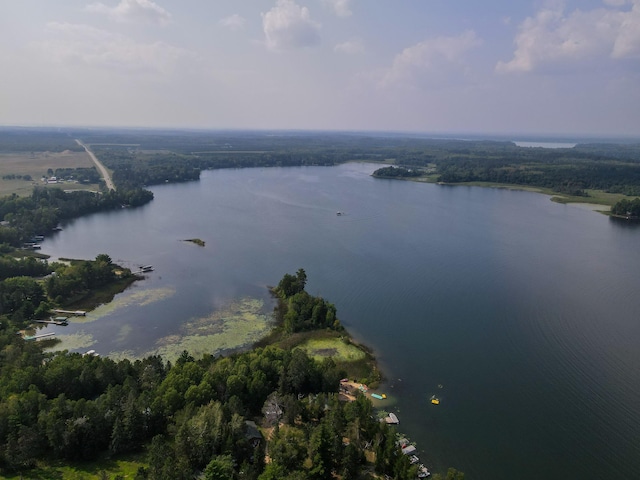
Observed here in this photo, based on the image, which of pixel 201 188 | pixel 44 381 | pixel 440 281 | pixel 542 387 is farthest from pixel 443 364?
pixel 201 188

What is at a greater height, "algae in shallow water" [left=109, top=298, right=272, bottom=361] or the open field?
the open field

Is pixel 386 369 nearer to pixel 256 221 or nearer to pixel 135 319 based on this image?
pixel 135 319

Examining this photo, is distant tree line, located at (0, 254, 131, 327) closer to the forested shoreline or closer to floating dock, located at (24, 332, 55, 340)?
the forested shoreline

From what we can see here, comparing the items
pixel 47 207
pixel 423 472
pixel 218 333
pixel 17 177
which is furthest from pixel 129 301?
pixel 17 177

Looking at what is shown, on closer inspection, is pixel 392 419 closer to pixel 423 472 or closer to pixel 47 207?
pixel 423 472

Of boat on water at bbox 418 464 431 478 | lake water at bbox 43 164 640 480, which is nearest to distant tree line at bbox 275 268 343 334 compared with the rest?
lake water at bbox 43 164 640 480

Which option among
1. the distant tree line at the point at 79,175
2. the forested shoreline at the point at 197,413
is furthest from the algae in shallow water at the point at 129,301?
the distant tree line at the point at 79,175
